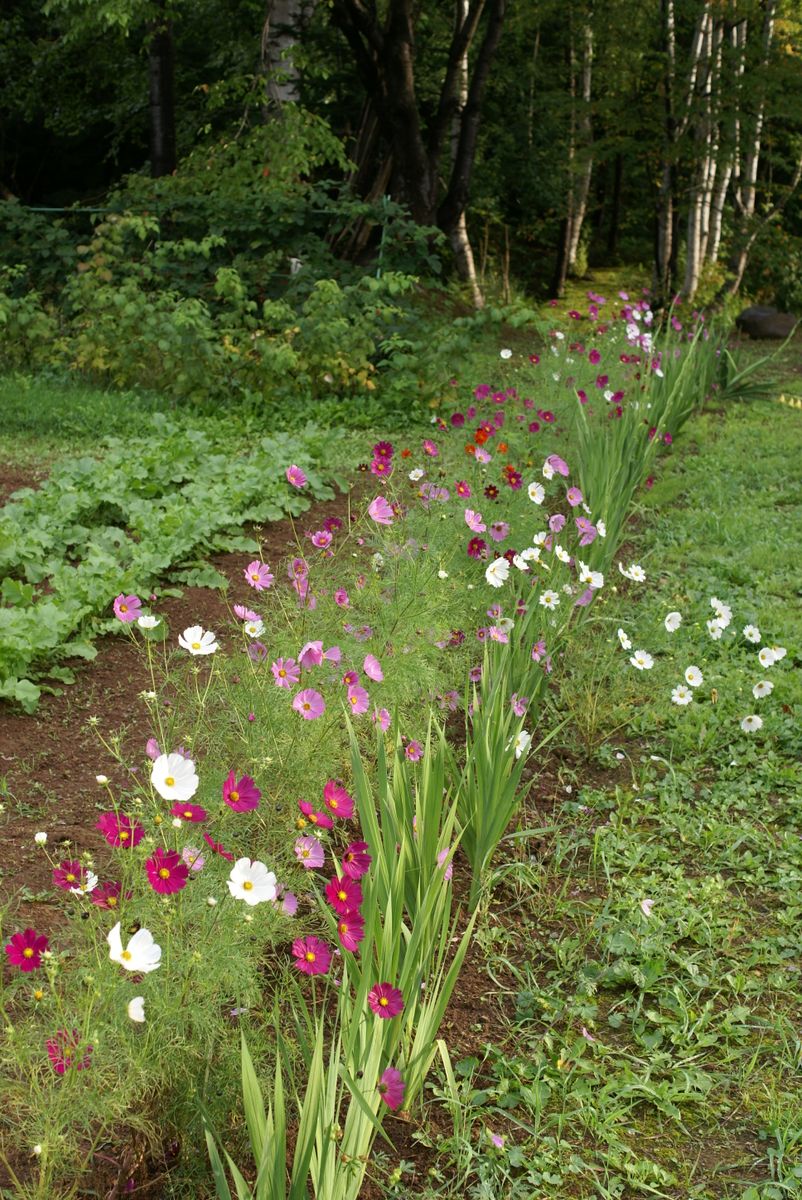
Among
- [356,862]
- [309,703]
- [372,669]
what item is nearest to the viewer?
[356,862]

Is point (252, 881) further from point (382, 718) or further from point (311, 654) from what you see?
point (382, 718)

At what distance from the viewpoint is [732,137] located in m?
10.8

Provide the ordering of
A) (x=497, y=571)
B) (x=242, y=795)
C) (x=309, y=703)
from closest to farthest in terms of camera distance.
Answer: (x=242, y=795), (x=309, y=703), (x=497, y=571)

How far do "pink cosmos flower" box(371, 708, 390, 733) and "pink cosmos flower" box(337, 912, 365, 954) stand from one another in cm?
64

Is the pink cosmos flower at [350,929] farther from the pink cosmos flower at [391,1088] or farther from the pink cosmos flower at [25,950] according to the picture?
the pink cosmos flower at [25,950]

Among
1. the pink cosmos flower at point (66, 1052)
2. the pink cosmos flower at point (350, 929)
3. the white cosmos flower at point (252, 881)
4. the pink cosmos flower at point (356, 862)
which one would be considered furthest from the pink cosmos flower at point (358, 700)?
the pink cosmos flower at point (66, 1052)

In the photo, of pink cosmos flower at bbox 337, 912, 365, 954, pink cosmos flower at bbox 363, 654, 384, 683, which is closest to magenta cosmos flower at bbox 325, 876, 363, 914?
pink cosmos flower at bbox 337, 912, 365, 954

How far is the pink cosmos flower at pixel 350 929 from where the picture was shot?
1.68 meters

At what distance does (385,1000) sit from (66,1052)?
448mm

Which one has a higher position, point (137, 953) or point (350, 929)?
point (137, 953)

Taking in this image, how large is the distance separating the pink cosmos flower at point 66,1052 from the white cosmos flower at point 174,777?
0.34m

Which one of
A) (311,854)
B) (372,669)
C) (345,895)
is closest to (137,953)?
(345,895)

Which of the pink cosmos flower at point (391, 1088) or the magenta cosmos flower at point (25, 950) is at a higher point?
the magenta cosmos flower at point (25, 950)

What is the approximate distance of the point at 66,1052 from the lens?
148 centimetres
